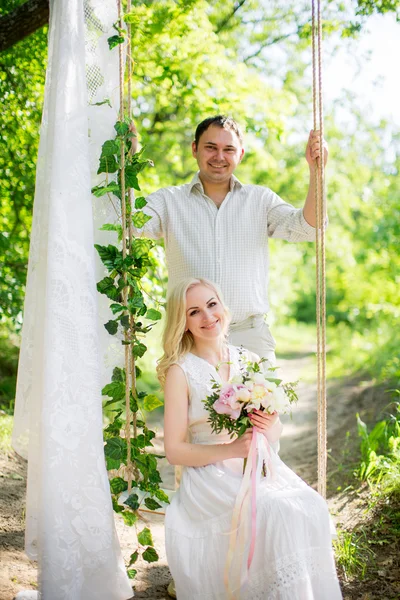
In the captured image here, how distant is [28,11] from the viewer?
13.1 ft

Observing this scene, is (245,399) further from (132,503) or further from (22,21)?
(22,21)

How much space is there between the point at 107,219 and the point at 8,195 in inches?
104

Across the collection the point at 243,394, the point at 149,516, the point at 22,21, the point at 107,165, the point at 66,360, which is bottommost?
the point at 149,516

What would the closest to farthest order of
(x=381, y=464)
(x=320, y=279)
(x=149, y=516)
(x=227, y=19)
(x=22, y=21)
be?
(x=320, y=279)
(x=22, y=21)
(x=381, y=464)
(x=149, y=516)
(x=227, y=19)

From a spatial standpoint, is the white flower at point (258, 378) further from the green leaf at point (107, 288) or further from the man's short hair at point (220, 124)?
the man's short hair at point (220, 124)

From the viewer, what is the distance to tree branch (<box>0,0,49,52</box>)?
3.98 meters

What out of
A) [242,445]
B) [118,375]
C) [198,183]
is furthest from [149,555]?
[198,183]

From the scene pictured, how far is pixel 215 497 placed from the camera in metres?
2.56

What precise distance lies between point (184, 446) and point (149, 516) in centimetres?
199

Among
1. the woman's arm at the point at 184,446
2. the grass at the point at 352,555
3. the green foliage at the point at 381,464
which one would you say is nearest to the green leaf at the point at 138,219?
the woman's arm at the point at 184,446

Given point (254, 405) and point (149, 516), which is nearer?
point (254, 405)

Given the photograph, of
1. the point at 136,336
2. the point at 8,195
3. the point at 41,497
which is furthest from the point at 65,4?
the point at 8,195

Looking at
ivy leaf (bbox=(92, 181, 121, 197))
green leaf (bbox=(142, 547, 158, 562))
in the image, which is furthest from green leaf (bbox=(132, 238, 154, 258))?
green leaf (bbox=(142, 547, 158, 562))

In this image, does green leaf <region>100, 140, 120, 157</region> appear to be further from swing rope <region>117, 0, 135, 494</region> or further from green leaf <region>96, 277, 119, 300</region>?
green leaf <region>96, 277, 119, 300</region>
